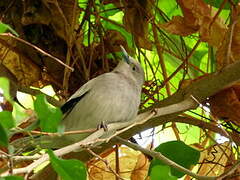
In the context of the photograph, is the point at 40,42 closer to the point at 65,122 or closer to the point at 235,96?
the point at 65,122

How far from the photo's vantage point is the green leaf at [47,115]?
1.11 meters

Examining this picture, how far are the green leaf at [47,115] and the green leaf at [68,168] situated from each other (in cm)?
13

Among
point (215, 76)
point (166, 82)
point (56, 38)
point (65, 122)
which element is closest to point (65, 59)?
point (56, 38)

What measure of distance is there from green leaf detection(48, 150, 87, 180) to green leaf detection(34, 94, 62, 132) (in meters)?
0.13

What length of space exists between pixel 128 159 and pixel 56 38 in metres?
0.50

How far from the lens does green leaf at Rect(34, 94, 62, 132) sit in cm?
111

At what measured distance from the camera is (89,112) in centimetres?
197

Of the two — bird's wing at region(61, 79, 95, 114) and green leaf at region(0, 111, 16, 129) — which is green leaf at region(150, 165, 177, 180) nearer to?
green leaf at region(0, 111, 16, 129)

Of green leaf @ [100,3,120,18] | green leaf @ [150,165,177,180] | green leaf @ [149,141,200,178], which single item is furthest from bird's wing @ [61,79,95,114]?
green leaf @ [150,165,177,180]

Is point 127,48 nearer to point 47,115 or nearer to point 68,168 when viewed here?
point 47,115

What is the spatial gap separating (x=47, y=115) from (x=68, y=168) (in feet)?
0.50

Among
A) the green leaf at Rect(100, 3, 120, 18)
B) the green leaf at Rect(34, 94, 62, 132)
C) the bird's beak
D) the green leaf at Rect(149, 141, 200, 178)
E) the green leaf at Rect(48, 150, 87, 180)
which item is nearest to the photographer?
the green leaf at Rect(48, 150, 87, 180)

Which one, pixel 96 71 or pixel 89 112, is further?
pixel 96 71

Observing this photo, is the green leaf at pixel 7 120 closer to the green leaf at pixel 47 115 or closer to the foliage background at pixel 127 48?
the green leaf at pixel 47 115
